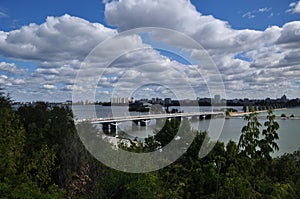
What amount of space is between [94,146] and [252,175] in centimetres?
1079

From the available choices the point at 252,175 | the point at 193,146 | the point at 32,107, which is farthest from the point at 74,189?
the point at 32,107

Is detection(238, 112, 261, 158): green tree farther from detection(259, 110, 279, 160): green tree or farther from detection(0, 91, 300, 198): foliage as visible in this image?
detection(259, 110, 279, 160): green tree

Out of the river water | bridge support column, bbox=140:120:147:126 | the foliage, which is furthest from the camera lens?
bridge support column, bbox=140:120:147:126

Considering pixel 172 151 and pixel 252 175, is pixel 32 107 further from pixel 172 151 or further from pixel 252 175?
pixel 252 175

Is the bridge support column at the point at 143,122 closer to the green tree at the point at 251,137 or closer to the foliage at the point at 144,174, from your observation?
the foliage at the point at 144,174

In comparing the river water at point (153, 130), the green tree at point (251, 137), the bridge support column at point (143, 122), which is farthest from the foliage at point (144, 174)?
the bridge support column at point (143, 122)

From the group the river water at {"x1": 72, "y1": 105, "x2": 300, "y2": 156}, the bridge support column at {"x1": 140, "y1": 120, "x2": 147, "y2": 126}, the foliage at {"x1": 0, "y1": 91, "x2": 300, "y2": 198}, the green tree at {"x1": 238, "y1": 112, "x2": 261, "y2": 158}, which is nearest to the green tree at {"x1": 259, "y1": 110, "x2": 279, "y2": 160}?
the foliage at {"x1": 0, "y1": 91, "x2": 300, "y2": 198}

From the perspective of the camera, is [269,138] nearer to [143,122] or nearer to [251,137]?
[251,137]

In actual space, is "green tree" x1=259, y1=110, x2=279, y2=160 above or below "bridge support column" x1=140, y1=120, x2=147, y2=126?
above

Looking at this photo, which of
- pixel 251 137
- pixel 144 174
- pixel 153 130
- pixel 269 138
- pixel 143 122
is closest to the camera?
pixel 269 138

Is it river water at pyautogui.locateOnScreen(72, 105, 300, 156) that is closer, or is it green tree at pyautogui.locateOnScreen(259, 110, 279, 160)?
green tree at pyautogui.locateOnScreen(259, 110, 279, 160)

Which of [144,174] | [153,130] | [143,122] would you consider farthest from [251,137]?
[143,122]

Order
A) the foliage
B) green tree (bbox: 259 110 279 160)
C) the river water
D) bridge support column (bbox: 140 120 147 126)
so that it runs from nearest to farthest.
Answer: green tree (bbox: 259 110 279 160)
the foliage
the river water
bridge support column (bbox: 140 120 147 126)

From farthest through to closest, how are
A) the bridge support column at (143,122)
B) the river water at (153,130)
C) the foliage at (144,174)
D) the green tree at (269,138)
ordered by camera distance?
the bridge support column at (143,122) < the river water at (153,130) < the foliage at (144,174) < the green tree at (269,138)
